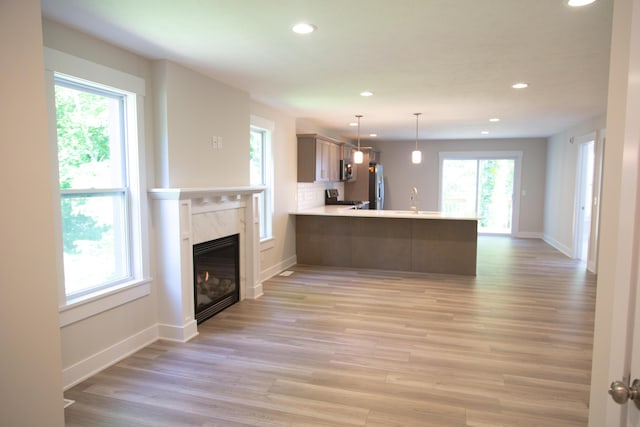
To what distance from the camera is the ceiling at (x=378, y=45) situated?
7.77ft

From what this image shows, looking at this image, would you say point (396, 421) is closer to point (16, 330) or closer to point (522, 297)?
point (16, 330)

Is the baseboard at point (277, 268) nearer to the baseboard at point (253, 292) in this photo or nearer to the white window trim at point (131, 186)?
the baseboard at point (253, 292)

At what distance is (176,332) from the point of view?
3.57 m

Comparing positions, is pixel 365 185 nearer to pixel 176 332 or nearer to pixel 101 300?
pixel 176 332

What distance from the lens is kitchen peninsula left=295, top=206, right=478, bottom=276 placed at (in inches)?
Answer: 237

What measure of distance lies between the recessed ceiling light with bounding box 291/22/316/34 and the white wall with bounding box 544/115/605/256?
5428mm

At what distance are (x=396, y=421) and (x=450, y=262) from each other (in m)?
4.06

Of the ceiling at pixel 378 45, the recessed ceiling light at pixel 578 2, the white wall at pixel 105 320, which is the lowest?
the white wall at pixel 105 320

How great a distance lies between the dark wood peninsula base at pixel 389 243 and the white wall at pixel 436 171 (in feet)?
14.3

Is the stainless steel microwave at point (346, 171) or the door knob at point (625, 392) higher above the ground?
the stainless steel microwave at point (346, 171)

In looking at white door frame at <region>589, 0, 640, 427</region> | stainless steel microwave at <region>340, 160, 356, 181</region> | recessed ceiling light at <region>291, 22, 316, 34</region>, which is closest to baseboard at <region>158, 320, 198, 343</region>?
recessed ceiling light at <region>291, 22, 316, 34</region>

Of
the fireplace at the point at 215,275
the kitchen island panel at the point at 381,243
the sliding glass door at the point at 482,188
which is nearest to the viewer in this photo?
the fireplace at the point at 215,275

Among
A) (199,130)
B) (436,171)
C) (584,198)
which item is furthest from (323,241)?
(436,171)

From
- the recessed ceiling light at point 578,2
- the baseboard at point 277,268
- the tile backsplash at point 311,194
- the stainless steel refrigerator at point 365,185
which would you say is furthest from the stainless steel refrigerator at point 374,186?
the recessed ceiling light at point 578,2
